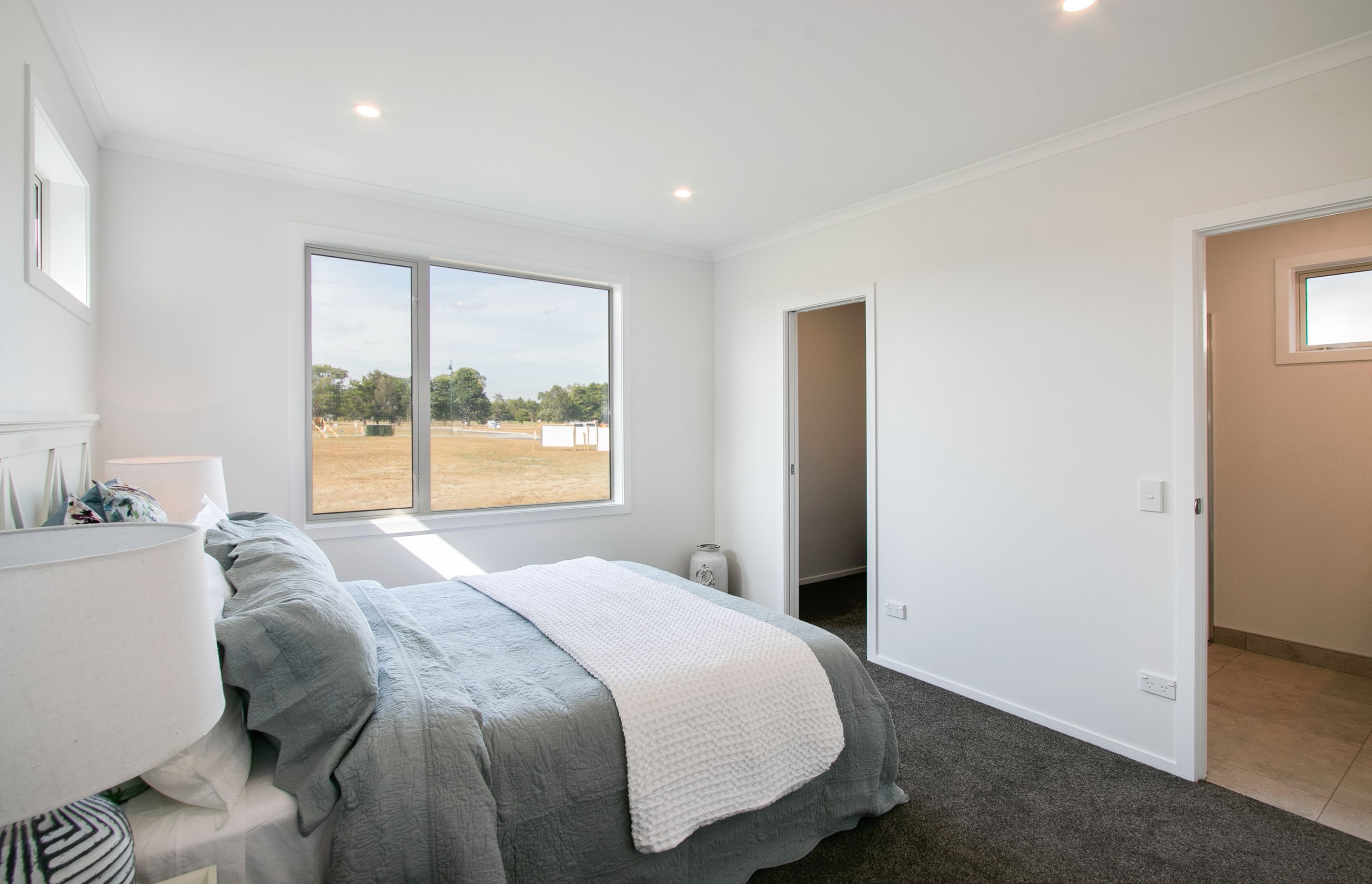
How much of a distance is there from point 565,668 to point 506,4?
2.03 m

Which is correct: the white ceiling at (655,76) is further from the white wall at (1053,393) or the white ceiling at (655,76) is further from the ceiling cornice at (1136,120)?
the white wall at (1053,393)

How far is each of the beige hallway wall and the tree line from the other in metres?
3.95

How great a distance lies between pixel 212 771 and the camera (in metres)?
1.31

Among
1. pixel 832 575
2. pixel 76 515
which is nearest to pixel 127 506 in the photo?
pixel 76 515

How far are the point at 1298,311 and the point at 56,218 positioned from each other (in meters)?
6.04

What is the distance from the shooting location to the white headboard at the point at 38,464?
155 centimetres

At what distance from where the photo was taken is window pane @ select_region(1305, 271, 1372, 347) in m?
3.50

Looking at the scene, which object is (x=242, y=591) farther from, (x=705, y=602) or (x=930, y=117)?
(x=930, y=117)

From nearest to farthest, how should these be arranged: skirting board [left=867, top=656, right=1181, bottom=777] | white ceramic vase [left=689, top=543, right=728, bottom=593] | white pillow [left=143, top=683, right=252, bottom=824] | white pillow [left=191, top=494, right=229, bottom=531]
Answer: white pillow [left=143, top=683, right=252, bottom=824], white pillow [left=191, top=494, right=229, bottom=531], skirting board [left=867, top=656, right=1181, bottom=777], white ceramic vase [left=689, top=543, right=728, bottom=593]

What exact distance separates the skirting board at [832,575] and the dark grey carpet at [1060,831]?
2803 mm

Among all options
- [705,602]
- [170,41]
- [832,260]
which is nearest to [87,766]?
[705,602]

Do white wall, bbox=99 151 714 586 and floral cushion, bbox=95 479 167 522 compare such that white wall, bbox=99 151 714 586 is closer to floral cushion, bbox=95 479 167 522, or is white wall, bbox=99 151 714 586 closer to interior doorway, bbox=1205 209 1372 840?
floral cushion, bbox=95 479 167 522

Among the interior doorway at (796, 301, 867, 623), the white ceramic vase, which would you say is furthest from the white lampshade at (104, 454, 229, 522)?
the interior doorway at (796, 301, 867, 623)

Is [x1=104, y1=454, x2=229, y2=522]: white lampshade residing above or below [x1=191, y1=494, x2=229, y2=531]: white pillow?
above
